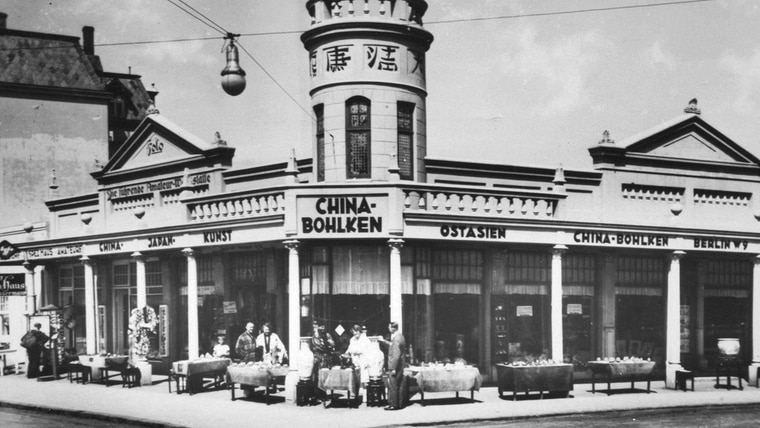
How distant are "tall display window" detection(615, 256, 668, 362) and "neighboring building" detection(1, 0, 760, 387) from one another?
64mm

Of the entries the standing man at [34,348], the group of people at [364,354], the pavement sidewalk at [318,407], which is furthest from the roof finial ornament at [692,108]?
the standing man at [34,348]

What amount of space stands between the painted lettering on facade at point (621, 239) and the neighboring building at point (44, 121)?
2139 centimetres

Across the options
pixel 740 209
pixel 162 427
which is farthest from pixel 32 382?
pixel 740 209

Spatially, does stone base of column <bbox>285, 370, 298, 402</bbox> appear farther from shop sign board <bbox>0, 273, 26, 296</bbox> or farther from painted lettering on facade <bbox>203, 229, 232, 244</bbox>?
shop sign board <bbox>0, 273, 26, 296</bbox>

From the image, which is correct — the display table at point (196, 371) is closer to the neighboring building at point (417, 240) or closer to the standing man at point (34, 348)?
the neighboring building at point (417, 240)

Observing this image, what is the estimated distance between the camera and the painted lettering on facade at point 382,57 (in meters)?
21.9

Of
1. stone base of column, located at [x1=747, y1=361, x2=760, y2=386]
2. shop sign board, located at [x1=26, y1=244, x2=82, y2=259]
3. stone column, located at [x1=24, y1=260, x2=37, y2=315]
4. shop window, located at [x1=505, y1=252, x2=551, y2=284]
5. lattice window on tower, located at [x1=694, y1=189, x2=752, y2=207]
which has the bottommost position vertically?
stone base of column, located at [x1=747, y1=361, x2=760, y2=386]

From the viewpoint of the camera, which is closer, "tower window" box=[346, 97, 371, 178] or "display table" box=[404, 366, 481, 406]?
"display table" box=[404, 366, 481, 406]

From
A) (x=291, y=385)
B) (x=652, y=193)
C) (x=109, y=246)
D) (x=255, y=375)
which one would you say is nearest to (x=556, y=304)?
(x=652, y=193)

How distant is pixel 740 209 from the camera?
86.6 feet

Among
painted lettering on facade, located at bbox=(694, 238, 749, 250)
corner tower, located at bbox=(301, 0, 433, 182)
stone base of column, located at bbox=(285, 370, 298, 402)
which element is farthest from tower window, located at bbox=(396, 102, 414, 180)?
painted lettering on facade, located at bbox=(694, 238, 749, 250)

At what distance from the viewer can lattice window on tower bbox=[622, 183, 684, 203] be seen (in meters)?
25.0

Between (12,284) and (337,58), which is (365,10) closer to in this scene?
(337,58)

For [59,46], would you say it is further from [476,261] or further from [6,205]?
[476,261]
